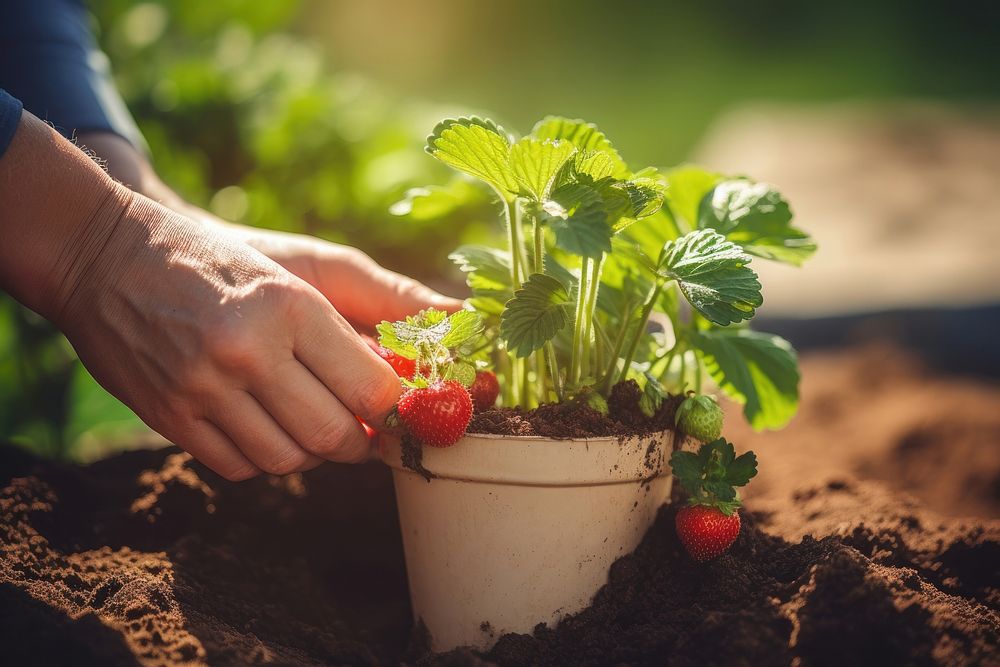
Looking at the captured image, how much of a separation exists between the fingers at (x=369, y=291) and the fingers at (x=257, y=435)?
305 mm

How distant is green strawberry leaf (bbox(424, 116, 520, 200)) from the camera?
1.16 meters

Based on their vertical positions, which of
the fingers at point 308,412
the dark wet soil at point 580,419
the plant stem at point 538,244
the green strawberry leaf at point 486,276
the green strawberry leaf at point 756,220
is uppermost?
the green strawberry leaf at point 756,220

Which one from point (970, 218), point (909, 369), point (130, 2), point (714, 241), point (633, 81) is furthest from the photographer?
point (633, 81)

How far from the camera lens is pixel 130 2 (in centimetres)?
295

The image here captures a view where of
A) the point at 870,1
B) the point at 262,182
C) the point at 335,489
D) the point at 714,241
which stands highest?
the point at 870,1

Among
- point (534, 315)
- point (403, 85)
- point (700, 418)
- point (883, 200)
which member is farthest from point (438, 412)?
point (403, 85)

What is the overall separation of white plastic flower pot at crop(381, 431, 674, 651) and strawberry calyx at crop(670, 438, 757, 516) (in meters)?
0.06

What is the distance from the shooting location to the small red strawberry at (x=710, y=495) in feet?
4.00

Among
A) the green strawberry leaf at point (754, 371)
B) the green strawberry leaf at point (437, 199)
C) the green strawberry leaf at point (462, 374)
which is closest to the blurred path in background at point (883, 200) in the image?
the green strawberry leaf at point (754, 371)

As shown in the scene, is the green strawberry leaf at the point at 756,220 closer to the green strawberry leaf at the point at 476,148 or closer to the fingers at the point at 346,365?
the green strawberry leaf at the point at 476,148

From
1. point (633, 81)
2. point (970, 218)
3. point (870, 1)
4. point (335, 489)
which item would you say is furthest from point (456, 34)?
point (335, 489)

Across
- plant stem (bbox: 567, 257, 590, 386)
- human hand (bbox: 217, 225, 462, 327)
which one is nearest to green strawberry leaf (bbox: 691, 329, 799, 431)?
plant stem (bbox: 567, 257, 590, 386)

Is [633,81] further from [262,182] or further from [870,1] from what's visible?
[262,182]

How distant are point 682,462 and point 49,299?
0.98 meters
